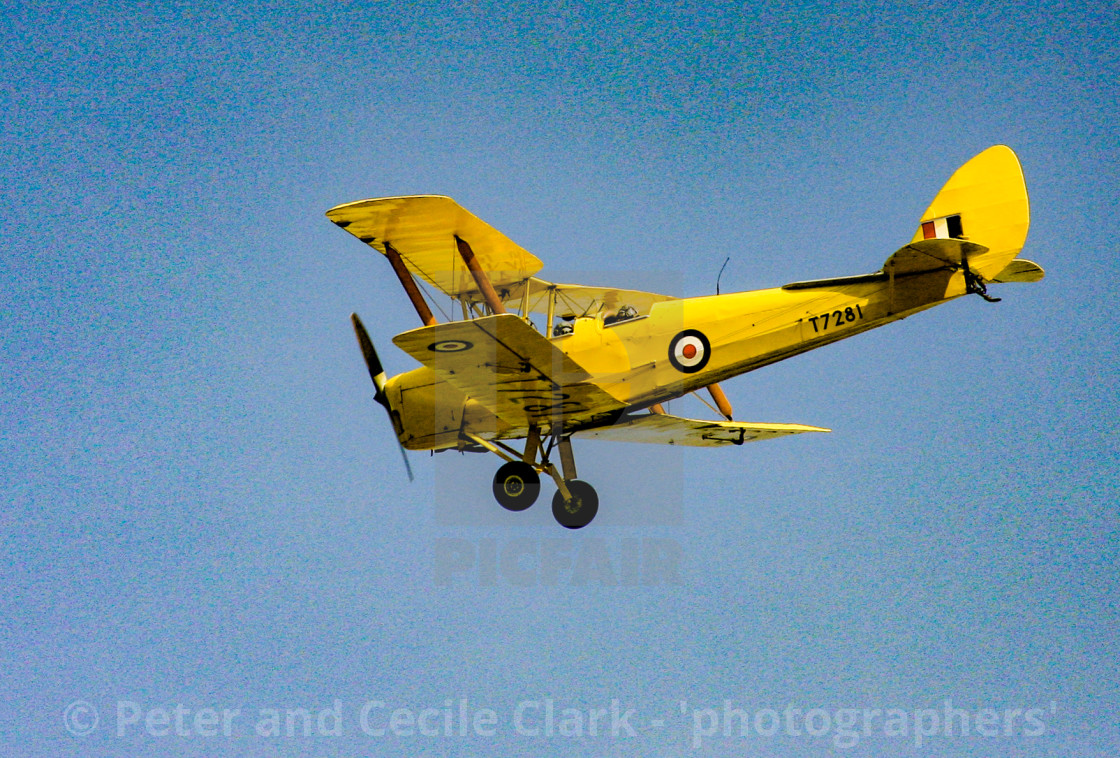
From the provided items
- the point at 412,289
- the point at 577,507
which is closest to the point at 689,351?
the point at 577,507

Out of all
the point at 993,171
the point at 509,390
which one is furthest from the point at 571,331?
the point at 993,171

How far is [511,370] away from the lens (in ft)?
40.9

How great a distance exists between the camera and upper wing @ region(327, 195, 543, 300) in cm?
1355

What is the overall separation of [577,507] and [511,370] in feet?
8.61

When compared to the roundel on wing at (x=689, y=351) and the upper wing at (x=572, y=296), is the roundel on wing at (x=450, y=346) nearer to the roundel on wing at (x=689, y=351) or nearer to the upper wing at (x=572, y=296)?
the roundel on wing at (x=689, y=351)

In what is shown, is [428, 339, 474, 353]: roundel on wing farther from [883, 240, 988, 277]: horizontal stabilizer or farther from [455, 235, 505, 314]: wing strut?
[883, 240, 988, 277]: horizontal stabilizer

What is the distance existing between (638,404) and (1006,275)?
4609 mm

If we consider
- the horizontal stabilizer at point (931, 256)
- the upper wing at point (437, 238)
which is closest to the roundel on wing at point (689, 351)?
the horizontal stabilizer at point (931, 256)

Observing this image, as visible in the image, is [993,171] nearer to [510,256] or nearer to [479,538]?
[510,256]

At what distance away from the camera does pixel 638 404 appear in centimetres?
1334

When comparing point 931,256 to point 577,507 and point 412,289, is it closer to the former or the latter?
point 577,507

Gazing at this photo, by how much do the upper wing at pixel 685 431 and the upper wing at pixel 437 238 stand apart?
8.50ft

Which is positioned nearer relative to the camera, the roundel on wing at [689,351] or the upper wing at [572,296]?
the roundel on wing at [689,351]

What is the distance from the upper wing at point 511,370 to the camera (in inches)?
445
